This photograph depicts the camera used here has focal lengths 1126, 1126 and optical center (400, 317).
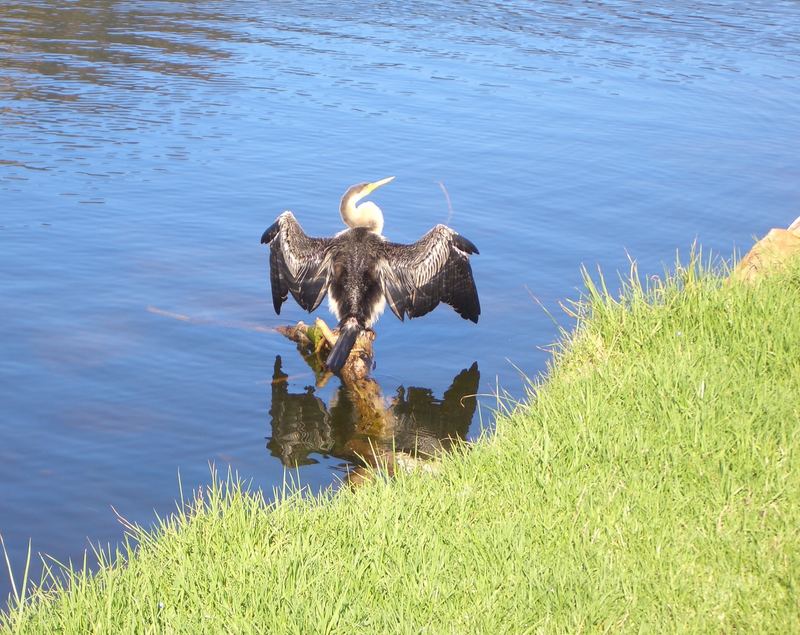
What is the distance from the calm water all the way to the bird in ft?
1.38

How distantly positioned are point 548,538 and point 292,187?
8.21 meters

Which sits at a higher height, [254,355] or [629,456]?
[629,456]

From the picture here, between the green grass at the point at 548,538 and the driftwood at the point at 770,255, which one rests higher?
the driftwood at the point at 770,255

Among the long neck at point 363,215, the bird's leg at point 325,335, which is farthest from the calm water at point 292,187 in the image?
the long neck at point 363,215

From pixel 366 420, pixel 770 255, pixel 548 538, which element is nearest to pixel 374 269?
pixel 366 420

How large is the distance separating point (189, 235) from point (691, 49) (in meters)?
11.6

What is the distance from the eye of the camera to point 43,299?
31.1 ft

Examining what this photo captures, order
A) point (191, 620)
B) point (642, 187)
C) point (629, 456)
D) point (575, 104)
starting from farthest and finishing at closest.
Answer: point (575, 104) → point (642, 187) → point (629, 456) → point (191, 620)

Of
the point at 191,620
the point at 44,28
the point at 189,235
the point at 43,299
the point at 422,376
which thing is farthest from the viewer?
the point at 44,28

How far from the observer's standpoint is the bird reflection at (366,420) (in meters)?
7.70

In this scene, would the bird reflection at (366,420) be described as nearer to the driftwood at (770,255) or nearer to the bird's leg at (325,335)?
the bird's leg at (325,335)

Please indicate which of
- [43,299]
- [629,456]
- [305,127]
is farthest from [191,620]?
[305,127]

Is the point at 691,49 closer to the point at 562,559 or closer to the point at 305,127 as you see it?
the point at 305,127

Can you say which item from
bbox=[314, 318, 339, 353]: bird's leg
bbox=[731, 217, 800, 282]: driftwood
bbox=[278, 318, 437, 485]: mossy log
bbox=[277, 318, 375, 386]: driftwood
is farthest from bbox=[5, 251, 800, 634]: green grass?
bbox=[314, 318, 339, 353]: bird's leg
